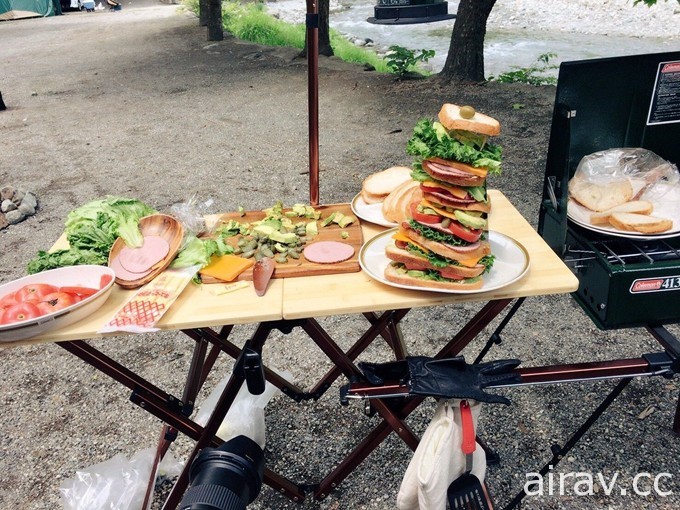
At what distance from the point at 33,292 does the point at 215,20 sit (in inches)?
610

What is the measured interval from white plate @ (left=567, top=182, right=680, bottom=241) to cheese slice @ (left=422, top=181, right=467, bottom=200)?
84cm

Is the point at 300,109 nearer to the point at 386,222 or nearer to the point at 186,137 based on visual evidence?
the point at 186,137

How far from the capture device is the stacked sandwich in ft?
5.32

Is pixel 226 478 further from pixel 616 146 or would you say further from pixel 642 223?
pixel 616 146

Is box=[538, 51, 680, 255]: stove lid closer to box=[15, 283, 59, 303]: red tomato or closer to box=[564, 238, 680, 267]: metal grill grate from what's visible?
box=[564, 238, 680, 267]: metal grill grate

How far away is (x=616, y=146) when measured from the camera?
2.59 meters

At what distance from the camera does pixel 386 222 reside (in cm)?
225

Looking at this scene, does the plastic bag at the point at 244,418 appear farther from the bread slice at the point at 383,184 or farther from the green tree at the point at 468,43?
the green tree at the point at 468,43

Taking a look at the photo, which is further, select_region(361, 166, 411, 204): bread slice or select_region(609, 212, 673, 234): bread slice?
select_region(361, 166, 411, 204): bread slice

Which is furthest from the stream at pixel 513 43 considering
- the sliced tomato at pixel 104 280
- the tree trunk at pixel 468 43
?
the sliced tomato at pixel 104 280

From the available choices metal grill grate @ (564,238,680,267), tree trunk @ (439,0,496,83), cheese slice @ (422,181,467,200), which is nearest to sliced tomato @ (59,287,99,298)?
cheese slice @ (422,181,467,200)

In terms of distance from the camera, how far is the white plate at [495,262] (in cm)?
179

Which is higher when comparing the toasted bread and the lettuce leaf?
the lettuce leaf

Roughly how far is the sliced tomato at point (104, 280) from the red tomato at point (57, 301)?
0.32 ft
